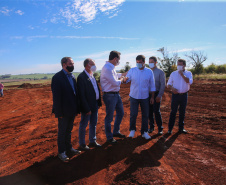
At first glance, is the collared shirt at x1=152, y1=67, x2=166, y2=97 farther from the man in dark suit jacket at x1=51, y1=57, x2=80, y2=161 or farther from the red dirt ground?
the man in dark suit jacket at x1=51, y1=57, x2=80, y2=161

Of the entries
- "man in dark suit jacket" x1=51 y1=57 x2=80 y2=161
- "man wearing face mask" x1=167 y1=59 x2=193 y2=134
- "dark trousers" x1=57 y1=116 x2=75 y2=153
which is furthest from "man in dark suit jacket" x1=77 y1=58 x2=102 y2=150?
"man wearing face mask" x1=167 y1=59 x2=193 y2=134

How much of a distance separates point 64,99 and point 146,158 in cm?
202

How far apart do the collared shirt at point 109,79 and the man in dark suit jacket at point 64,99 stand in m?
0.67

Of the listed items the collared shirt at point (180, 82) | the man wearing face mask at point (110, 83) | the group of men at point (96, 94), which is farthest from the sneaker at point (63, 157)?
the collared shirt at point (180, 82)

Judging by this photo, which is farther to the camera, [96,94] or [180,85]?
[180,85]

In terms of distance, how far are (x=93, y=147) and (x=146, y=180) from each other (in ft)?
5.26

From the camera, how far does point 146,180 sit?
2.53 m

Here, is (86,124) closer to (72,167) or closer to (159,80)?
(72,167)

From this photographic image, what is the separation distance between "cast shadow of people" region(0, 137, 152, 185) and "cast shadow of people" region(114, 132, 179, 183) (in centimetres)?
22

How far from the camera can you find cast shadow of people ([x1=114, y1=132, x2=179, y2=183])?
273 centimetres

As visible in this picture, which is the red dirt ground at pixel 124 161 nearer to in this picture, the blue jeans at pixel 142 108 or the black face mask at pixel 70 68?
the blue jeans at pixel 142 108

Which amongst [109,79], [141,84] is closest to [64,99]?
[109,79]

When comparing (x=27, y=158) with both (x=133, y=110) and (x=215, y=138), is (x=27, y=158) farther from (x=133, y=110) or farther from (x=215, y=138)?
(x=215, y=138)

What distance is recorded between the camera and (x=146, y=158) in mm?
3201
